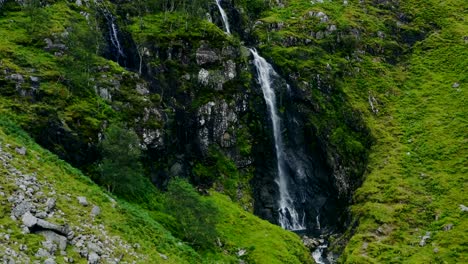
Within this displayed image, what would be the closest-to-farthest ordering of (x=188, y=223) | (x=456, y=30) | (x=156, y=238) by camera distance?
(x=156, y=238)
(x=188, y=223)
(x=456, y=30)

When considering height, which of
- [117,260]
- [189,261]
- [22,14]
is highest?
[22,14]

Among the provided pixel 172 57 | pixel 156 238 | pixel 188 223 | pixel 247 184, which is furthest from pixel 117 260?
pixel 172 57

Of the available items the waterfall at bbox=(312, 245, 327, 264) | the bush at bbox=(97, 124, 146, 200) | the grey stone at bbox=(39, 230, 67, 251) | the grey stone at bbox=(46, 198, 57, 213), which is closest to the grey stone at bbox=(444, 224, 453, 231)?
the waterfall at bbox=(312, 245, 327, 264)

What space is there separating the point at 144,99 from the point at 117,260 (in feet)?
117

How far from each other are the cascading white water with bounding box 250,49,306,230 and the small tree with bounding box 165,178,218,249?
24929 mm

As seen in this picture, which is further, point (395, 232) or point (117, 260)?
point (395, 232)

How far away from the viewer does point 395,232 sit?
6600cm

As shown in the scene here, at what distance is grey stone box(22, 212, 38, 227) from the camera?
107 ft

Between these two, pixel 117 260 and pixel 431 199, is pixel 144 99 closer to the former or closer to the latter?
pixel 117 260

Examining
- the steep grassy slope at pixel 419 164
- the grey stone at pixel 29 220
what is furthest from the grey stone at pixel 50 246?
the steep grassy slope at pixel 419 164

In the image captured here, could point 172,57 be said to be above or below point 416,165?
above

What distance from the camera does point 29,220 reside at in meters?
32.8

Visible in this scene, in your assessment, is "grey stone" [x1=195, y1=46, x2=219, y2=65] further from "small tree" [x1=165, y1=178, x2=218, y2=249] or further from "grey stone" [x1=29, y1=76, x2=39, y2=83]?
"small tree" [x1=165, y1=178, x2=218, y2=249]

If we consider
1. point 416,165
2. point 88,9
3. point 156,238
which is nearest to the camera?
point 156,238
